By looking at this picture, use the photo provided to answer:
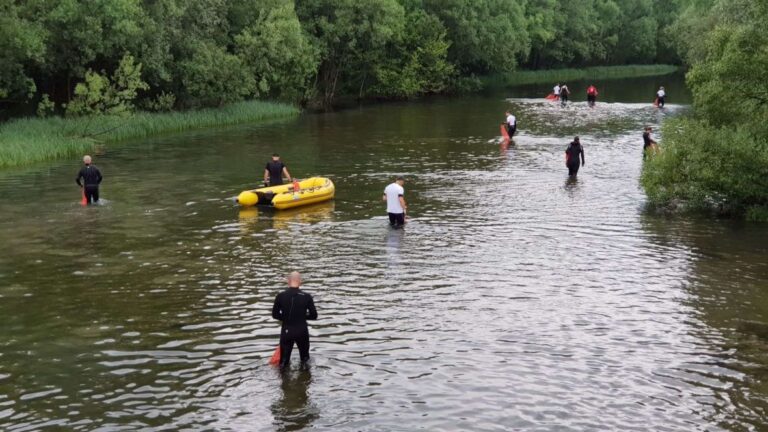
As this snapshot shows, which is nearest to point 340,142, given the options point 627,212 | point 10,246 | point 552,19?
point 627,212

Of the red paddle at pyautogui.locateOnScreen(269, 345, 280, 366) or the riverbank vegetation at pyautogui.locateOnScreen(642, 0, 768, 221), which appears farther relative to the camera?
the riverbank vegetation at pyautogui.locateOnScreen(642, 0, 768, 221)

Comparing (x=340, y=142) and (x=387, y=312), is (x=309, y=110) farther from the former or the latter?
(x=387, y=312)

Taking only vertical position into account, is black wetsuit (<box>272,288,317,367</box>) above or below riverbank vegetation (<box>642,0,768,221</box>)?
below

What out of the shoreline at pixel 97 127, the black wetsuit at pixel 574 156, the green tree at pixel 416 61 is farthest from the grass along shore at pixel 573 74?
the black wetsuit at pixel 574 156

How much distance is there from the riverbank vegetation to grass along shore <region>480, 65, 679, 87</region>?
72.2m

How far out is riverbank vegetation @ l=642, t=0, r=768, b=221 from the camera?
2438 cm

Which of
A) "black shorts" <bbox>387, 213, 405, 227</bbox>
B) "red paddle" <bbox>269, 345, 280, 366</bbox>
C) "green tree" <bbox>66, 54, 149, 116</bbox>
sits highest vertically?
"green tree" <bbox>66, 54, 149, 116</bbox>

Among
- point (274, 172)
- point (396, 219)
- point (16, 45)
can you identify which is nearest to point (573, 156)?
point (396, 219)

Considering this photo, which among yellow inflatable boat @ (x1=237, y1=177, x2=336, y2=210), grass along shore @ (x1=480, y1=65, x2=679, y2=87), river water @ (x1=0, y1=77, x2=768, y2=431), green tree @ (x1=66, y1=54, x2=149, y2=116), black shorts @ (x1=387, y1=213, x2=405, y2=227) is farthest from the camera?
grass along shore @ (x1=480, y1=65, x2=679, y2=87)

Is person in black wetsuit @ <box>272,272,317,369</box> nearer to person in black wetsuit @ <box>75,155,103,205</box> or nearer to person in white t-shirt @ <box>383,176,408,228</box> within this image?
person in white t-shirt @ <box>383,176,408,228</box>

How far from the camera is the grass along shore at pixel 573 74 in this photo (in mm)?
100819

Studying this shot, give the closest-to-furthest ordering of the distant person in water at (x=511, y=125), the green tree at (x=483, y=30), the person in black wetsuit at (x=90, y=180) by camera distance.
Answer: the person in black wetsuit at (x=90, y=180) → the distant person in water at (x=511, y=125) → the green tree at (x=483, y=30)

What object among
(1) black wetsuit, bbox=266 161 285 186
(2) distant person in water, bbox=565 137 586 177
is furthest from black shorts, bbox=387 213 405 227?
(2) distant person in water, bbox=565 137 586 177

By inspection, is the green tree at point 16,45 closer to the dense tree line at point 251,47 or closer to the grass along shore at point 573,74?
the dense tree line at point 251,47
